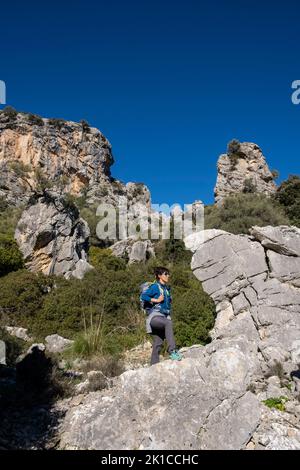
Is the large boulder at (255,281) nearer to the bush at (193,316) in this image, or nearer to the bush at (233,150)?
the bush at (193,316)

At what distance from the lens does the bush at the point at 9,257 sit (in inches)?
587

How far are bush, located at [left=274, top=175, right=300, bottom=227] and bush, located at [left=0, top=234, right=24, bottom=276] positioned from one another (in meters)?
17.3

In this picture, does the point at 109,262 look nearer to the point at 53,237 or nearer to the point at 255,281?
the point at 53,237

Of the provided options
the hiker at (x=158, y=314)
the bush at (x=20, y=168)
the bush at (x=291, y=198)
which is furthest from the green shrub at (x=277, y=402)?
the bush at (x=20, y=168)

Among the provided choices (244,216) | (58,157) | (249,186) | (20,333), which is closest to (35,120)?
(58,157)

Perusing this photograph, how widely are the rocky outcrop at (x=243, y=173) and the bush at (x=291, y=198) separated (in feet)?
16.0

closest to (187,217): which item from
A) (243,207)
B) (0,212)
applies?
(243,207)

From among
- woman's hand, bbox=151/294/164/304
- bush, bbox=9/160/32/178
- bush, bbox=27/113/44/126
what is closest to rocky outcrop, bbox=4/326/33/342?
woman's hand, bbox=151/294/164/304

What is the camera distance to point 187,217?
28.1 metres

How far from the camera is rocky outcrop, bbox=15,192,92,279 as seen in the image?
625 inches

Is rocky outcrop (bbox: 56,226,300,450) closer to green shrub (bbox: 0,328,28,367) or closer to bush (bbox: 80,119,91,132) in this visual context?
green shrub (bbox: 0,328,28,367)

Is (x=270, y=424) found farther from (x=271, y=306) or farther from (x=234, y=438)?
(x=271, y=306)

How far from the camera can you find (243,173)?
1473 inches

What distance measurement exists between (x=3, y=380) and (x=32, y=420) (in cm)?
148
